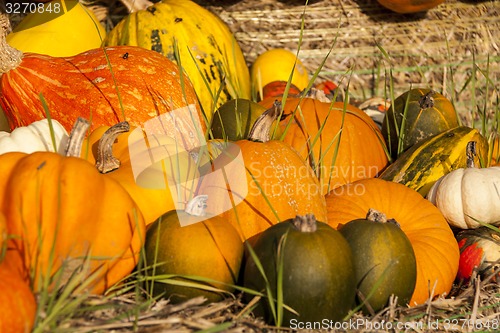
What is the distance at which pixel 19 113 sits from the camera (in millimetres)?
3371

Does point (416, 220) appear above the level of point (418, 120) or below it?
below

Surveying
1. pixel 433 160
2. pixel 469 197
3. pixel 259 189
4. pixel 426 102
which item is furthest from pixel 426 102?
pixel 259 189

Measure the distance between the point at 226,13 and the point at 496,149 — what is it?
2165 mm

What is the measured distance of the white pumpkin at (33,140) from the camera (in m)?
2.82

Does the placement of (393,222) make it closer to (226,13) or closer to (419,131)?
(419,131)

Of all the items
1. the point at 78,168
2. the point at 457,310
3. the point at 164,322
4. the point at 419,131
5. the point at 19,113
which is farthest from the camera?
the point at 419,131

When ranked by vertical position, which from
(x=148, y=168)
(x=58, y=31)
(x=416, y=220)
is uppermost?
(x=58, y=31)

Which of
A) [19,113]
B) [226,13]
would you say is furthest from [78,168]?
[226,13]

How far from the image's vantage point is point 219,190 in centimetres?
279

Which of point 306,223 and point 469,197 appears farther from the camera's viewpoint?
point 469,197

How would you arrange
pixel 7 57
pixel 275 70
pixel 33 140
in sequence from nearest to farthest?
1. pixel 33 140
2. pixel 7 57
3. pixel 275 70

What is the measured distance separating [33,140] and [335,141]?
1.47m

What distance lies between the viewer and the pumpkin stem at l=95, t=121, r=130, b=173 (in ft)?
8.86

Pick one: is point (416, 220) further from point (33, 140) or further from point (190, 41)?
point (190, 41)
